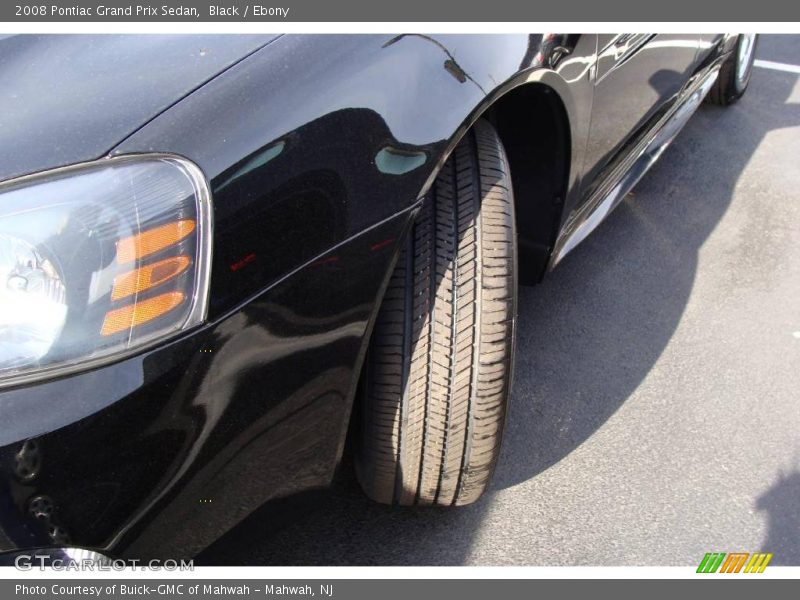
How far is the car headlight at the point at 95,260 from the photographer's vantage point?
3.68 feet

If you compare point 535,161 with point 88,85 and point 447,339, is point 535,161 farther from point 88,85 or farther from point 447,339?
point 88,85

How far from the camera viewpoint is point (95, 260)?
3.72 feet

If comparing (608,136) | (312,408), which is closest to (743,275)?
(608,136)

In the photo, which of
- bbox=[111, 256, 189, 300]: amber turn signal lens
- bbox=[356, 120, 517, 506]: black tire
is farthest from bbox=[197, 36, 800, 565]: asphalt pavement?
bbox=[111, 256, 189, 300]: amber turn signal lens

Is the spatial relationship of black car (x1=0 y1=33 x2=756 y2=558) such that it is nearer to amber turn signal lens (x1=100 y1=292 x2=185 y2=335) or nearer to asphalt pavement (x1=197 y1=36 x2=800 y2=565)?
amber turn signal lens (x1=100 y1=292 x2=185 y2=335)

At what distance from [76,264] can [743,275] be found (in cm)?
244

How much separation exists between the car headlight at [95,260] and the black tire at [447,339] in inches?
20.9

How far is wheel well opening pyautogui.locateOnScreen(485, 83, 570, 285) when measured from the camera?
6.37ft

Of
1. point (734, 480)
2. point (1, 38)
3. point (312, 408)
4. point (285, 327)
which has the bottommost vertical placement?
point (734, 480)

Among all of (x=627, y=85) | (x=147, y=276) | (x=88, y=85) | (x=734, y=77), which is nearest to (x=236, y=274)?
(x=147, y=276)

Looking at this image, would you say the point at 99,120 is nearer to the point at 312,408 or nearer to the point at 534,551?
the point at 312,408

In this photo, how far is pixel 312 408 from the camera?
1403mm

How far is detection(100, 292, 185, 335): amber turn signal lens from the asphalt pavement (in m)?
0.48

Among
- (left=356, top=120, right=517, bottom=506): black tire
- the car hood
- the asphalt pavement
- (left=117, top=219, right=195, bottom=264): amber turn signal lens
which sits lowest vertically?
the asphalt pavement
